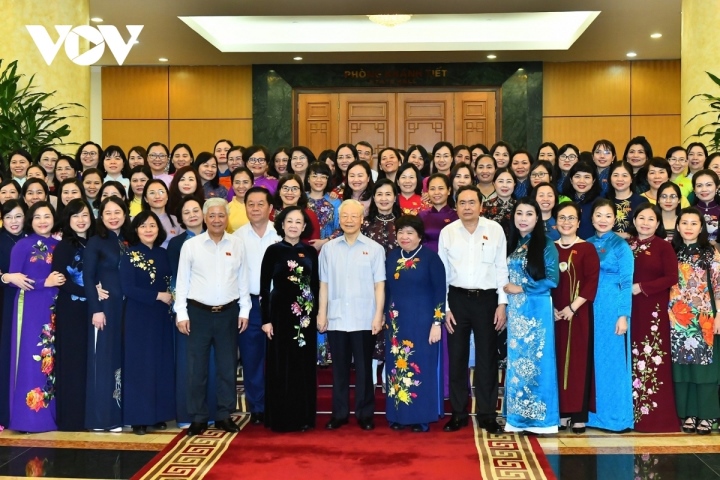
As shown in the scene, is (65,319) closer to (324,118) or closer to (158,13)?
(158,13)

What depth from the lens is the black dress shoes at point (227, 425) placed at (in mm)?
5219

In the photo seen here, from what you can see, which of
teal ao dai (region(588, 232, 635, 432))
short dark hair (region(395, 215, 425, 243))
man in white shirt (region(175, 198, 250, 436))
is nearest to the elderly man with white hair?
short dark hair (region(395, 215, 425, 243))

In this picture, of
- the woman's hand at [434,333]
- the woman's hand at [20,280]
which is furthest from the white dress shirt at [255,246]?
the woman's hand at [20,280]

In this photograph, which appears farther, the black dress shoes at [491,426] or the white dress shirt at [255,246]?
the white dress shirt at [255,246]

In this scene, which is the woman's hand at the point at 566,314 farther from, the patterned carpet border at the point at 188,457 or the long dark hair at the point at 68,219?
the long dark hair at the point at 68,219

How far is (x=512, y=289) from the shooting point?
5.19 meters

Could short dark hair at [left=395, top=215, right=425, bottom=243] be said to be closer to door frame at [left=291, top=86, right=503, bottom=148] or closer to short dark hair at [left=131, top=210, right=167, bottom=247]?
short dark hair at [left=131, top=210, right=167, bottom=247]

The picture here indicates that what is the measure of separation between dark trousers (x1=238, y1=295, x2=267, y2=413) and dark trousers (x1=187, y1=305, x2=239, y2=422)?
0.85ft

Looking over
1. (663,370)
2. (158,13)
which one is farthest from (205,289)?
(158,13)

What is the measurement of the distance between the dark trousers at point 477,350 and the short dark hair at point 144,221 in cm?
197

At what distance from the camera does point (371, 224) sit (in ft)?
18.8

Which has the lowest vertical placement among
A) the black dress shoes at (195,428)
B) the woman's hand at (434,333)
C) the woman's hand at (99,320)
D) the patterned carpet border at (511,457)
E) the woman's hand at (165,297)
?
the patterned carpet border at (511,457)

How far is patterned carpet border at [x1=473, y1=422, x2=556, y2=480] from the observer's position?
4.38 meters

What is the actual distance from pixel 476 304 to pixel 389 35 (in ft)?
25.1
